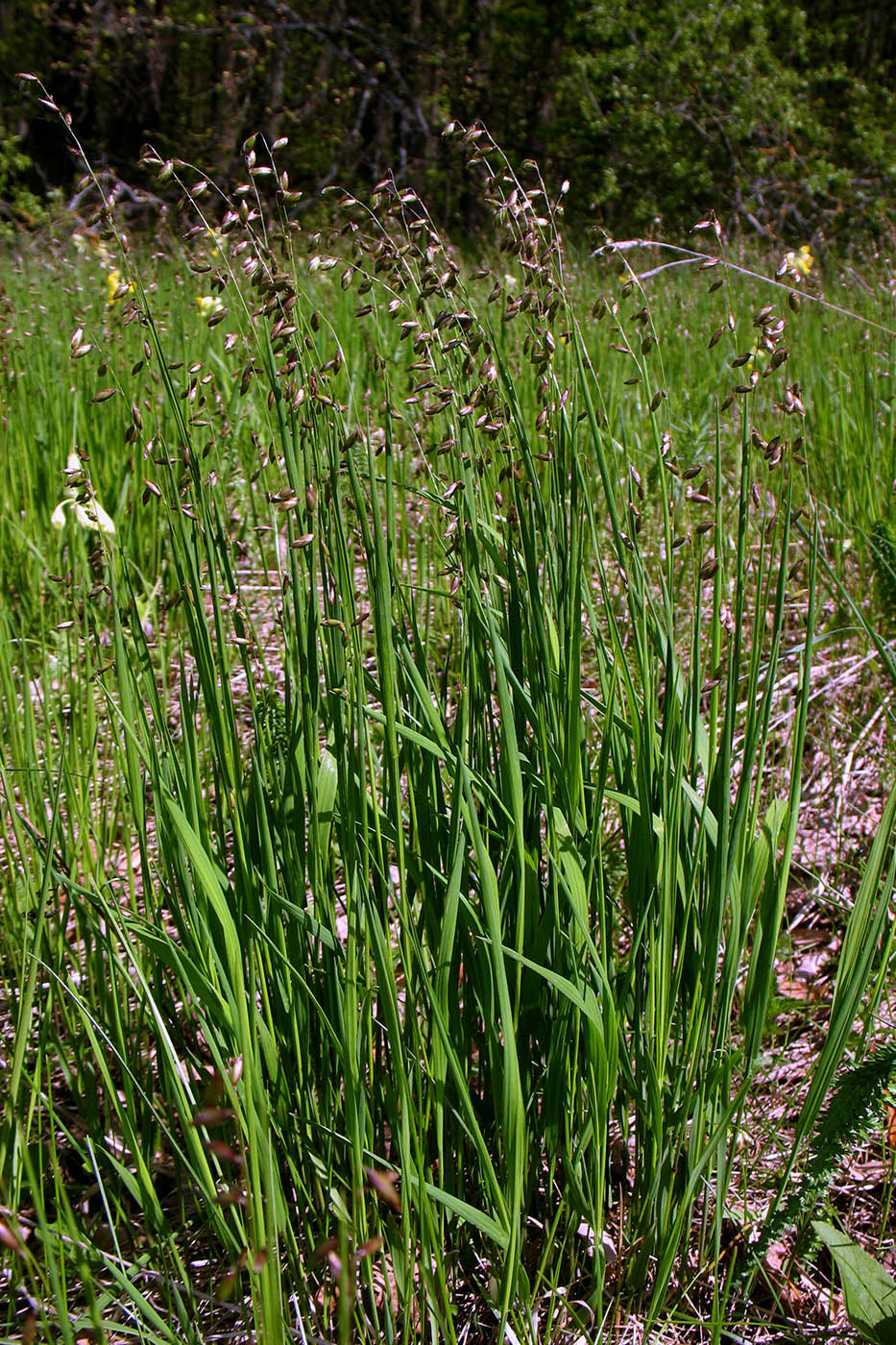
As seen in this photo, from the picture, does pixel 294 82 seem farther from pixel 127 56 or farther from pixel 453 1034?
pixel 453 1034

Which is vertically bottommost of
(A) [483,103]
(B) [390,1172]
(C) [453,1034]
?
(B) [390,1172]

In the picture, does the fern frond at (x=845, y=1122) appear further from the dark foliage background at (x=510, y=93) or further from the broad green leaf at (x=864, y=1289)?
the dark foliage background at (x=510, y=93)

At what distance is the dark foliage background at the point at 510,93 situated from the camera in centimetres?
1188

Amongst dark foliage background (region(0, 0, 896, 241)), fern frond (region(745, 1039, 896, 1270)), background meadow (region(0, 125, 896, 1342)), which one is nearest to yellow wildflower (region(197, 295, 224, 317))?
background meadow (region(0, 125, 896, 1342))

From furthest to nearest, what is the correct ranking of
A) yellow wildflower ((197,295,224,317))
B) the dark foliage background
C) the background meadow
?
the dark foliage background
yellow wildflower ((197,295,224,317))
the background meadow

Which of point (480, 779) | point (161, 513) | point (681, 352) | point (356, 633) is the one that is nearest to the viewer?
point (356, 633)

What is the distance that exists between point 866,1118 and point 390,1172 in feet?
1.54

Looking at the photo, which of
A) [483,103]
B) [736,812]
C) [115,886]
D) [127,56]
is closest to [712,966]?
[736,812]

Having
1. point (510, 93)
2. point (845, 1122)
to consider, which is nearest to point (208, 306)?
point (845, 1122)

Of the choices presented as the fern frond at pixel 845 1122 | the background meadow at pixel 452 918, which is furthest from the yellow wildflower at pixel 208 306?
the fern frond at pixel 845 1122

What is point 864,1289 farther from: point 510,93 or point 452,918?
point 510,93

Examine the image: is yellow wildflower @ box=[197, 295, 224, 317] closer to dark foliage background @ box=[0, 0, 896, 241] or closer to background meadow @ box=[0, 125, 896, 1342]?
background meadow @ box=[0, 125, 896, 1342]

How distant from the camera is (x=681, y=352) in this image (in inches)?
146

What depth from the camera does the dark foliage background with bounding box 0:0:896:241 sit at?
468 inches
